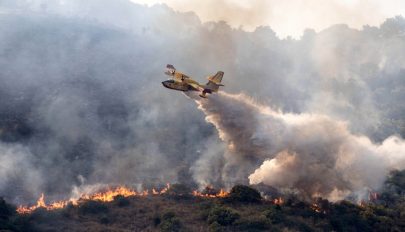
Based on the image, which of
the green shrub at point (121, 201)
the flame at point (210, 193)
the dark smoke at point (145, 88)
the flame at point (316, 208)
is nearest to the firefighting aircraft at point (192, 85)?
the dark smoke at point (145, 88)

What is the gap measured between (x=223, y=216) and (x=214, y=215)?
1255 millimetres

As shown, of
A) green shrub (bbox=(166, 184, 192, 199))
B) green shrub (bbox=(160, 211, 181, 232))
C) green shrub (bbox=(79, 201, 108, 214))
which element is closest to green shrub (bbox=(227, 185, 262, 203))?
green shrub (bbox=(166, 184, 192, 199))

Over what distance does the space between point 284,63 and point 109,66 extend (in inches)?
2257

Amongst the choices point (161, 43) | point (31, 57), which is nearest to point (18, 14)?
point (31, 57)

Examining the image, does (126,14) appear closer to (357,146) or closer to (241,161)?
(241,161)

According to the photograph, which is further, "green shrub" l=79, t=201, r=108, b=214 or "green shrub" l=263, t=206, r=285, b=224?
"green shrub" l=79, t=201, r=108, b=214

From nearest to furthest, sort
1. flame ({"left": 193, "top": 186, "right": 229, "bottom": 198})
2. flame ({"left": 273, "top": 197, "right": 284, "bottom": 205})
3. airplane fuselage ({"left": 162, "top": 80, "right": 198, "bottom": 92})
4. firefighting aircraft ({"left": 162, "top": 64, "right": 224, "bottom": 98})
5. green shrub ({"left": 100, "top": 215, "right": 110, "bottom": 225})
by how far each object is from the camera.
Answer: airplane fuselage ({"left": 162, "top": 80, "right": 198, "bottom": 92}) < firefighting aircraft ({"left": 162, "top": 64, "right": 224, "bottom": 98}) < green shrub ({"left": 100, "top": 215, "right": 110, "bottom": 225}) < flame ({"left": 273, "top": 197, "right": 284, "bottom": 205}) < flame ({"left": 193, "top": 186, "right": 229, "bottom": 198})

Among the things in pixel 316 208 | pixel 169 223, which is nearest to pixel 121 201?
pixel 169 223

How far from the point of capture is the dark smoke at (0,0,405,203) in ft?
305

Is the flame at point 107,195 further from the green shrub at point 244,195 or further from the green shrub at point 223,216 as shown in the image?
the green shrub at point 223,216

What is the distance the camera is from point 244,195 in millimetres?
80500

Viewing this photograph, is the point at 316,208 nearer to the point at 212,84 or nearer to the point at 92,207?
the point at 212,84

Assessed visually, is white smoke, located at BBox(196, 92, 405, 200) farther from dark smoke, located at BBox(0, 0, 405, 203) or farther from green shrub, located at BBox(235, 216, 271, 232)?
green shrub, located at BBox(235, 216, 271, 232)

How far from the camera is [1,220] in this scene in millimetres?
64125
